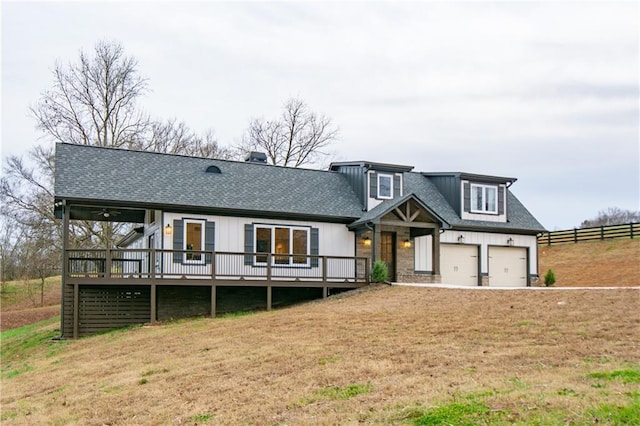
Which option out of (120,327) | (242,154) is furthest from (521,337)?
(242,154)

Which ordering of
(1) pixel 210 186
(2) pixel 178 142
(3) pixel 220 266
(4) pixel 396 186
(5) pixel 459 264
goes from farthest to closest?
(2) pixel 178 142, (5) pixel 459 264, (4) pixel 396 186, (1) pixel 210 186, (3) pixel 220 266

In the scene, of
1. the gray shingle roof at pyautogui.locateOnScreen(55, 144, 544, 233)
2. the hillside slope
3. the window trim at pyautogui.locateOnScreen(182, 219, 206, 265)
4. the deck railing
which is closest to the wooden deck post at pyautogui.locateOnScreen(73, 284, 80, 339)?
the deck railing

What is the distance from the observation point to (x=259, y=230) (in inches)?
841

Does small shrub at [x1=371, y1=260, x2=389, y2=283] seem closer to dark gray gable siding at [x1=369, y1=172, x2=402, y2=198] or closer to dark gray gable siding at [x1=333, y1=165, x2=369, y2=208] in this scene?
dark gray gable siding at [x1=333, y1=165, x2=369, y2=208]

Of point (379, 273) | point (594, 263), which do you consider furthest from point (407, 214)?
point (594, 263)

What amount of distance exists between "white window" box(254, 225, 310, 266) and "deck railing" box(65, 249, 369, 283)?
0.04 m

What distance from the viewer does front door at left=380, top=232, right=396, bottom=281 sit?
2318 cm

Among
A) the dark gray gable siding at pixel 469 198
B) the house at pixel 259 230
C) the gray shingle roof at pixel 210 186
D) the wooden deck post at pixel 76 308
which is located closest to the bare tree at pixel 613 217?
the dark gray gable siding at pixel 469 198

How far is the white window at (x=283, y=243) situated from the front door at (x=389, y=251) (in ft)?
9.47

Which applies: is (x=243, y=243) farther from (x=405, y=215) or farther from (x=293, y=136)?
(x=293, y=136)

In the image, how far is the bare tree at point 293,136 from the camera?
39.2 m

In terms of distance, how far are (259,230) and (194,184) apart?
103 inches

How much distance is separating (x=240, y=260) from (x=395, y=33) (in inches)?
326

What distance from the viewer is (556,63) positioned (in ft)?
63.8
